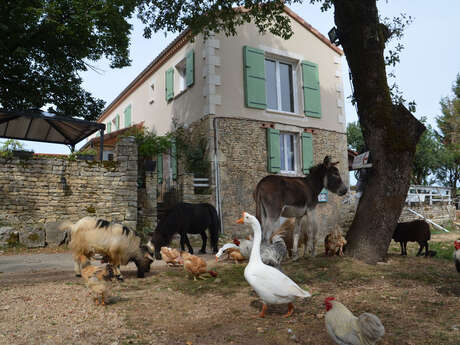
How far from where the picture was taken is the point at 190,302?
4633 millimetres

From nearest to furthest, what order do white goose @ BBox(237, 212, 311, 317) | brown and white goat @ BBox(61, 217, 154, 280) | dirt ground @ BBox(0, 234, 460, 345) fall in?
1. dirt ground @ BBox(0, 234, 460, 345)
2. white goose @ BBox(237, 212, 311, 317)
3. brown and white goat @ BBox(61, 217, 154, 280)

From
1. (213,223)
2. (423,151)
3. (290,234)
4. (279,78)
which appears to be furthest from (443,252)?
(423,151)

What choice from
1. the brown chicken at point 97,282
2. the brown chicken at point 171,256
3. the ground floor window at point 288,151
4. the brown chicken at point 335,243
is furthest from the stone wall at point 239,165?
the brown chicken at point 97,282

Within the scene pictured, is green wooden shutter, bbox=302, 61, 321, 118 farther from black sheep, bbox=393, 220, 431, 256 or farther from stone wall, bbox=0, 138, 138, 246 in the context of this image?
black sheep, bbox=393, 220, 431, 256

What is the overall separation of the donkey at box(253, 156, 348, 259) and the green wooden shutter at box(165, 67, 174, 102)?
11058 millimetres

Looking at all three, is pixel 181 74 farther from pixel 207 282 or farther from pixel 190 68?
pixel 207 282

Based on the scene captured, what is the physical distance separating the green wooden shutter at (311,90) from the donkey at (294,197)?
345 inches

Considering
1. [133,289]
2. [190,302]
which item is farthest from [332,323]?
[133,289]

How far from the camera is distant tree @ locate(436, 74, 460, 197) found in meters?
31.0

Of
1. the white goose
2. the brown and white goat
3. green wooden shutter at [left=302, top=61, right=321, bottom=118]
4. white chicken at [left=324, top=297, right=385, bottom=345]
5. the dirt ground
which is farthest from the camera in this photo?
green wooden shutter at [left=302, top=61, right=321, bottom=118]

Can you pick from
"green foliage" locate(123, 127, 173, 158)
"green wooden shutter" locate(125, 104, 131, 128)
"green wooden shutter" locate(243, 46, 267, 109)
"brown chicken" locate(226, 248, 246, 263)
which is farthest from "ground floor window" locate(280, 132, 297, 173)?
"green wooden shutter" locate(125, 104, 131, 128)

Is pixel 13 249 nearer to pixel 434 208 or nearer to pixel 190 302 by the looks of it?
pixel 190 302

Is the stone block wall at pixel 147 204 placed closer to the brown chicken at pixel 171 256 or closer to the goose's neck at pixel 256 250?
the brown chicken at pixel 171 256

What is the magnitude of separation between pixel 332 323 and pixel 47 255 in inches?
345
